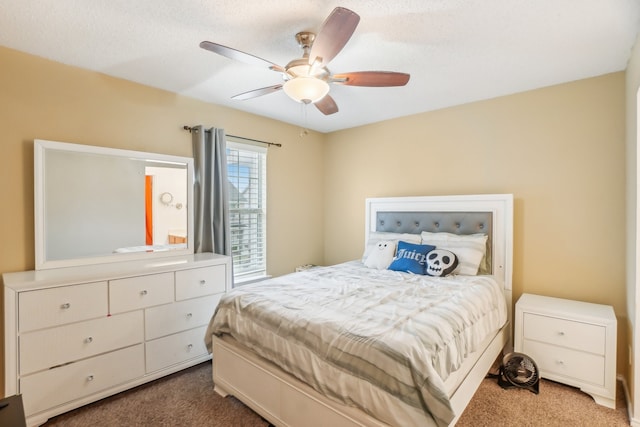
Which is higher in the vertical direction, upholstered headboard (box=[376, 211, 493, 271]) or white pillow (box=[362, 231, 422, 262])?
upholstered headboard (box=[376, 211, 493, 271])

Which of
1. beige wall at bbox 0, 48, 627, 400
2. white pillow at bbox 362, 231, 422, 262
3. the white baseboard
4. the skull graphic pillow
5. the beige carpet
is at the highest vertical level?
beige wall at bbox 0, 48, 627, 400

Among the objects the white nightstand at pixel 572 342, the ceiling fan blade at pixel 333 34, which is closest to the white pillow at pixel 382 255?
the white nightstand at pixel 572 342

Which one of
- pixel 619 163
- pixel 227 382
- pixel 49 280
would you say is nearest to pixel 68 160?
pixel 49 280

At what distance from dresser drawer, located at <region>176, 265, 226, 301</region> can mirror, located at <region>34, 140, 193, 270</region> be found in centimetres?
46

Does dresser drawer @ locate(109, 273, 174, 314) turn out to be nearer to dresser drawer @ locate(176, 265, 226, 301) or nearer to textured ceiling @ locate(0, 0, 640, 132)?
dresser drawer @ locate(176, 265, 226, 301)

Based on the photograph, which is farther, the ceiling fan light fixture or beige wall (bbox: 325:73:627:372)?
beige wall (bbox: 325:73:627:372)

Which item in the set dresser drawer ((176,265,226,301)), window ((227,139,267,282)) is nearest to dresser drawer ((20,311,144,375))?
dresser drawer ((176,265,226,301))

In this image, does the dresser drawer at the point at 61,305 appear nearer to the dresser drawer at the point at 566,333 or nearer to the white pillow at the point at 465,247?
the white pillow at the point at 465,247

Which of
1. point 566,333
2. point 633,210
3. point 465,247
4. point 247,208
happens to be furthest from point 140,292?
point 633,210

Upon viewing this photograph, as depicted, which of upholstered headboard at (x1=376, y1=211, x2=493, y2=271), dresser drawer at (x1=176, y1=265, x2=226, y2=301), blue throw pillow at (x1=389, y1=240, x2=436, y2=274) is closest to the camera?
dresser drawer at (x1=176, y1=265, x2=226, y2=301)

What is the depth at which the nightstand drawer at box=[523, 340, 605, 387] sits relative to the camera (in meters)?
2.24

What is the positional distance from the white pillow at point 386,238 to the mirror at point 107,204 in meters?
1.89

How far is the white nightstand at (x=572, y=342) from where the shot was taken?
2.20 meters

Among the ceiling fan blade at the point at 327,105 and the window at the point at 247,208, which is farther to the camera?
the window at the point at 247,208
